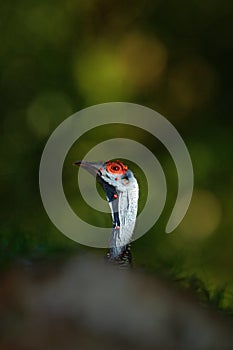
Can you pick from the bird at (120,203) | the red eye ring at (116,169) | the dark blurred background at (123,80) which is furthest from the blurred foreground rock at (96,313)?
the dark blurred background at (123,80)

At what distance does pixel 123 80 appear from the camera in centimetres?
220

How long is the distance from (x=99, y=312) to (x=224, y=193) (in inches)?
52.1

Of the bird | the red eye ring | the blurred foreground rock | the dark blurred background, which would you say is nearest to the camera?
the blurred foreground rock

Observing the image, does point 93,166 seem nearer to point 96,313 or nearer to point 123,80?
point 96,313

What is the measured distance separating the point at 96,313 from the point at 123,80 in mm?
1439

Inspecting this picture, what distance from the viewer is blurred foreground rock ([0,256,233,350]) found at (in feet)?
2.55

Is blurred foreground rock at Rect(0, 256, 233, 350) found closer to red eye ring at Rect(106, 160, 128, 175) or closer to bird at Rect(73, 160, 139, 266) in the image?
bird at Rect(73, 160, 139, 266)

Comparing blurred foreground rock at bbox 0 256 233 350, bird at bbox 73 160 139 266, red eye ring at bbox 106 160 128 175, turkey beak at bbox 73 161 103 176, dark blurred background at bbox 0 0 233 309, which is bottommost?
blurred foreground rock at bbox 0 256 233 350

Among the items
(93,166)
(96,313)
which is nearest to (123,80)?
(93,166)

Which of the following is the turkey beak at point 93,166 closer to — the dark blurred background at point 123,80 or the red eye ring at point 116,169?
the red eye ring at point 116,169

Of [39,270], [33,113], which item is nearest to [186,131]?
[33,113]

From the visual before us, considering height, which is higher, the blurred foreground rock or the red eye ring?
the red eye ring

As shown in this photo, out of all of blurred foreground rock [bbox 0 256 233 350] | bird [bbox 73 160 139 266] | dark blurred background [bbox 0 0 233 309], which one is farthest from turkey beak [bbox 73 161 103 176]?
dark blurred background [bbox 0 0 233 309]

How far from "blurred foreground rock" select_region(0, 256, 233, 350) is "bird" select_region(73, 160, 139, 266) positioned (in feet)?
0.69
